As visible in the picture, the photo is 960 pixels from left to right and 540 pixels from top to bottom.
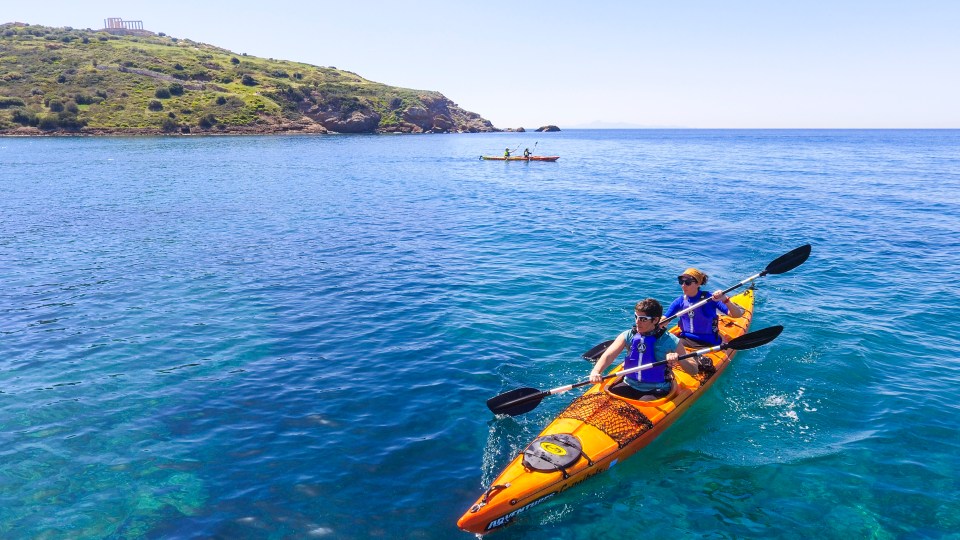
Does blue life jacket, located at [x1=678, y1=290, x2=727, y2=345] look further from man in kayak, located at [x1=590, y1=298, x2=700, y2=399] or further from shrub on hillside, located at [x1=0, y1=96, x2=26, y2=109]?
shrub on hillside, located at [x1=0, y1=96, x2=26, y2=109]

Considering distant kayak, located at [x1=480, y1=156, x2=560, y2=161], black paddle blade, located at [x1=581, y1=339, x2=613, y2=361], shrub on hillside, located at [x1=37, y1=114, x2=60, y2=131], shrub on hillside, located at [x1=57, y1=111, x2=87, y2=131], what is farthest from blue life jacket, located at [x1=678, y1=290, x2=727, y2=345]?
shrub on hillside, located at [x1=37, y1=114, x2=60, y2=131]

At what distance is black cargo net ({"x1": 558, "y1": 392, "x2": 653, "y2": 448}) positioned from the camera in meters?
9.13

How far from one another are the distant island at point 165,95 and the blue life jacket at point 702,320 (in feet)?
339

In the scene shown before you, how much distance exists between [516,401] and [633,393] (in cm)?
224

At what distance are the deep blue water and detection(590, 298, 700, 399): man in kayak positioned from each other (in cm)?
101

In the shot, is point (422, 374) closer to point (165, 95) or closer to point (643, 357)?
point (643, 357)

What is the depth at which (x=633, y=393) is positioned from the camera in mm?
10070

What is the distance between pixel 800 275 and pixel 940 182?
35.7 metres

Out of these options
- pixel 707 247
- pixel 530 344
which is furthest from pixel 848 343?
pixel 707 247

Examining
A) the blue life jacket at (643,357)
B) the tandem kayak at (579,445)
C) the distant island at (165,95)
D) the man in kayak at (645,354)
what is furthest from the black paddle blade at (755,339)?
Result: the distant island at (165,95)

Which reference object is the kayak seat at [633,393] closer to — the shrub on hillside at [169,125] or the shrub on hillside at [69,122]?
the shrub on hillside at [169,125]

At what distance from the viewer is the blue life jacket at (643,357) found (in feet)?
31.2

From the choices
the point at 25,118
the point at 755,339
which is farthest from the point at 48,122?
the point at 755,339

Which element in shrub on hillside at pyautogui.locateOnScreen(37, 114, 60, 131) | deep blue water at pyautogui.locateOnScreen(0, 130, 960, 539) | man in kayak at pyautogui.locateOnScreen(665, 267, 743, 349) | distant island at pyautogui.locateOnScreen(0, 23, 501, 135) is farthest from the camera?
distant island at pyautogui.locateOnScreen(0, 23, 501, 135)
